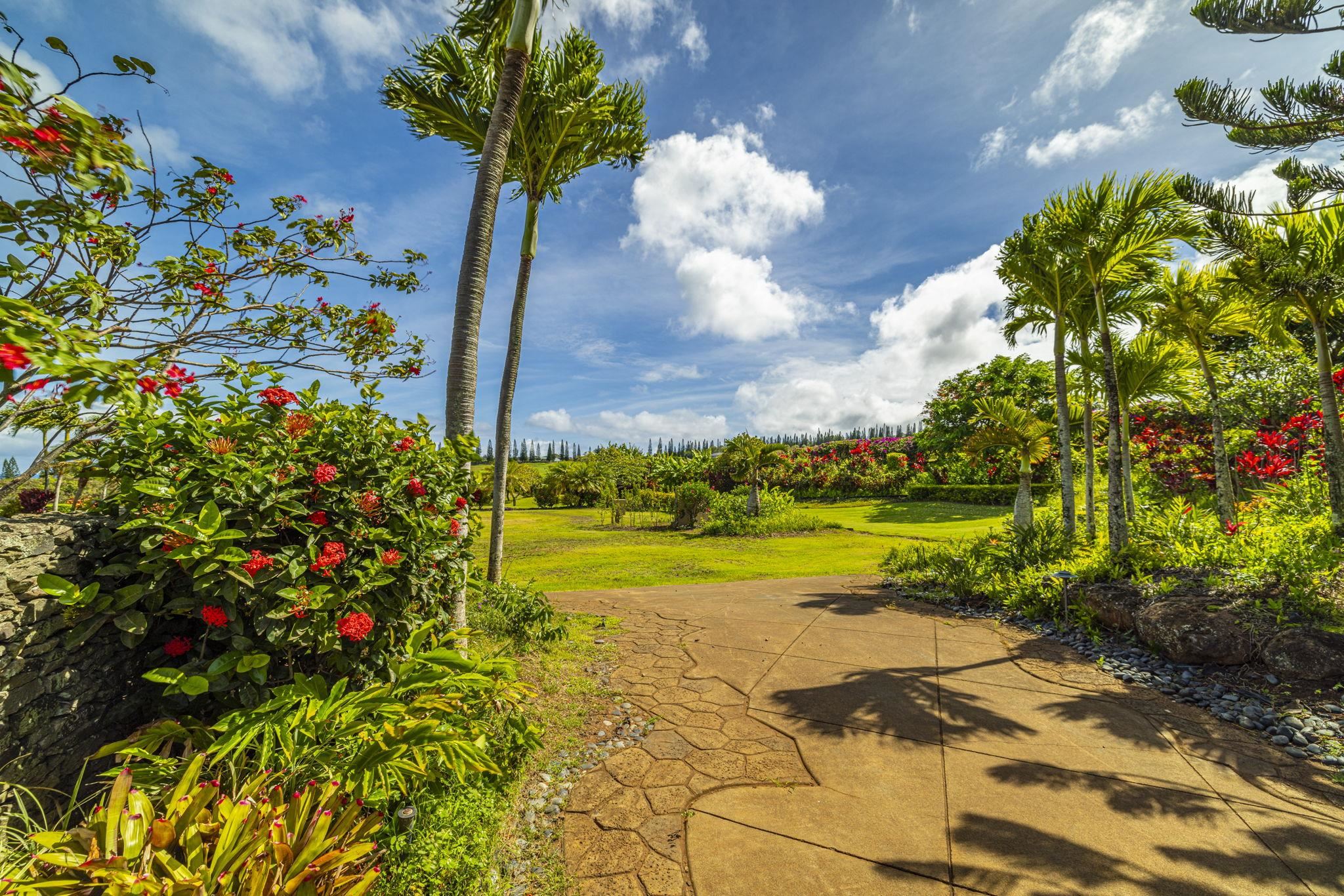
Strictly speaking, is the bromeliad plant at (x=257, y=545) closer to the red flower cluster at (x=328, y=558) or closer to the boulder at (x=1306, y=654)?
the red flower cluster at (x=328, y=558)

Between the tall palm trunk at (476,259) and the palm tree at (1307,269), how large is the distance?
7430 mm

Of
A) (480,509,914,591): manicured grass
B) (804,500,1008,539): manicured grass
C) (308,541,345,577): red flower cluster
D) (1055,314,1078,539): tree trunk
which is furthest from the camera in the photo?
(804,500,1008,539): manicured grass

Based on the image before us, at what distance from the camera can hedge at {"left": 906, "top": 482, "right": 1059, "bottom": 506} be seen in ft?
63.3

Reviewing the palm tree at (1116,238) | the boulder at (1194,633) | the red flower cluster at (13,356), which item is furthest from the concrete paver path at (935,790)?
the palm tree at (1116,238)

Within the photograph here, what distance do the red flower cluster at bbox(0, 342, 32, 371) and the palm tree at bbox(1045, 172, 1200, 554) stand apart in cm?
890

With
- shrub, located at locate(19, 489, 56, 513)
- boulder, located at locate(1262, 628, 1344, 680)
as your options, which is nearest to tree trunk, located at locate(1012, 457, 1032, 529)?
boulder, located at locate(1262, 628, 1344, 680)

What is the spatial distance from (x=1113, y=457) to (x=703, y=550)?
8.49m

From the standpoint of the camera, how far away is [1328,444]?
569cm

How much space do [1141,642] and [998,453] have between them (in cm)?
1952

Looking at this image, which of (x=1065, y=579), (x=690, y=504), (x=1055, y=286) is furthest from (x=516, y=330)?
(x=690, y=504)

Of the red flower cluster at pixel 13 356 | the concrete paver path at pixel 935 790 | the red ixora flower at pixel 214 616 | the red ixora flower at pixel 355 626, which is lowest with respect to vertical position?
the concrete paver path at pixel 935 790

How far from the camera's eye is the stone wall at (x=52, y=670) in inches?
74.0

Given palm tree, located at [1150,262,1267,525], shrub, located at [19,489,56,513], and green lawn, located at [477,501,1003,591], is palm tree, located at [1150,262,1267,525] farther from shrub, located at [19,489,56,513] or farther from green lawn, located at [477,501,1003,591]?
shrub, located at [19,489,56,513]

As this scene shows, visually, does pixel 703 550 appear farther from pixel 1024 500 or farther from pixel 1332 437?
pixel 1332 437
